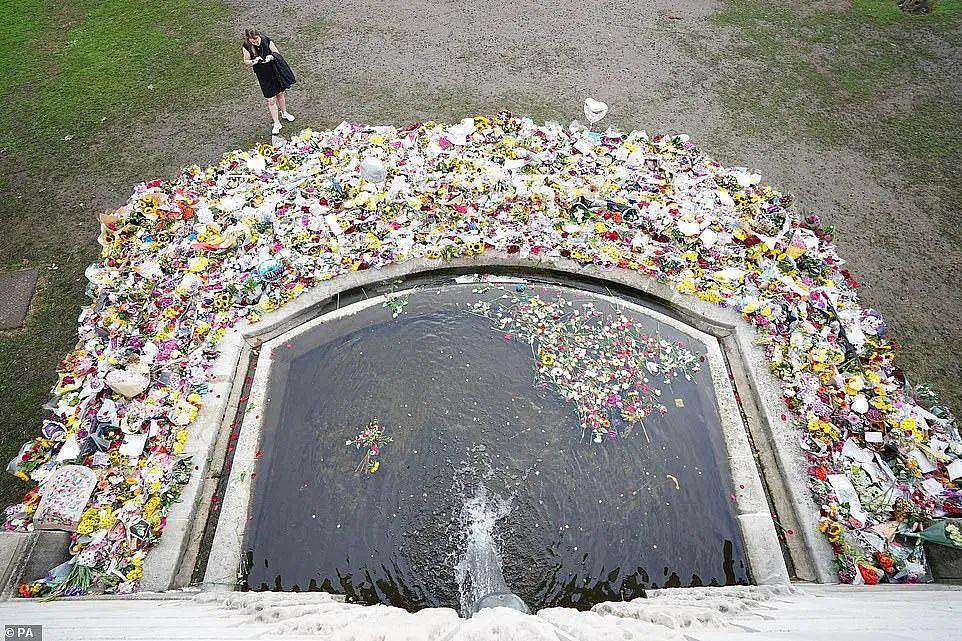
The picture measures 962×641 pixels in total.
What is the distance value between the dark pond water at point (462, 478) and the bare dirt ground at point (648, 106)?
2186mm

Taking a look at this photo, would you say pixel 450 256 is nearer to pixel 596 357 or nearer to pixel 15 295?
pixel 596 357

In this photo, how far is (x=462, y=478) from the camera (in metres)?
3.96

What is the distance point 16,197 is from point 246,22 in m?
3.99

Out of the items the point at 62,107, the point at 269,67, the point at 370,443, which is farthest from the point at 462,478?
the point at 62,107

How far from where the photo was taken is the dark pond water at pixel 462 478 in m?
3.65

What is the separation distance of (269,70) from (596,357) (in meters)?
4.70

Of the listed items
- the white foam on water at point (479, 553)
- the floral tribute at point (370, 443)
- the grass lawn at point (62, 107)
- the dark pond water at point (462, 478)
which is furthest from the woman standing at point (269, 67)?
the white foam on water at point (479, 553)

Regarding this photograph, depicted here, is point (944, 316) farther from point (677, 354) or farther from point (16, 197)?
point (16, 197)

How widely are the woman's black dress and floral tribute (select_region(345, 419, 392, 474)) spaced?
4.24m

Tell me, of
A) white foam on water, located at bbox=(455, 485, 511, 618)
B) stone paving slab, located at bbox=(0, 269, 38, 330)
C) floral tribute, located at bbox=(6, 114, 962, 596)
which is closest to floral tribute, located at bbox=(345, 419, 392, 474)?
white foam on water, located at bbox=(455, 485, 511, 618)

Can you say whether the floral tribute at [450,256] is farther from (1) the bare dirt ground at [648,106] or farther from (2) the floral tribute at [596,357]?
(2) the floral tribute at [596,357]

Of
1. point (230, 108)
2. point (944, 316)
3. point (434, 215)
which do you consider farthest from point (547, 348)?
point (230, 108)

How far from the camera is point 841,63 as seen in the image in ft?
25.2

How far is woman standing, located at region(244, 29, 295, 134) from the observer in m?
6.04
